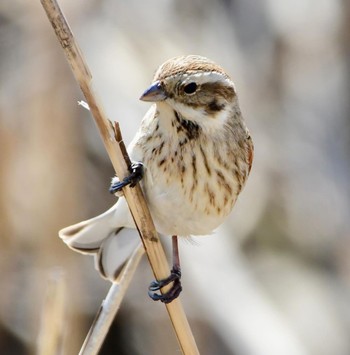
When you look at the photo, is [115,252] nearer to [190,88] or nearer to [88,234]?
[88,234]

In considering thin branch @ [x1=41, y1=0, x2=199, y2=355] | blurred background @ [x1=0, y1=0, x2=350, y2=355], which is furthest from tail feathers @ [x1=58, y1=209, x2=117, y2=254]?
thin branch @ [x1=41, y1=0, x2=199, y2=355]

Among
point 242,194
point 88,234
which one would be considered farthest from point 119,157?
point 242,194

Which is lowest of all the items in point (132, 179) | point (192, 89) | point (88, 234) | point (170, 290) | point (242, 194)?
point (170, 290)

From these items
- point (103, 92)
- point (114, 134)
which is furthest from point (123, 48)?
point (114, 134)

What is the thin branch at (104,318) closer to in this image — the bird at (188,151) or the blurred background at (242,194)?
the bird at (188,151)

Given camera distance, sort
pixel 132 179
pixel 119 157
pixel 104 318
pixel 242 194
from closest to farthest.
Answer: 1. pixel 119 157
2. pixel 132 179
3. pixel 104 318
4. pixel 242 194

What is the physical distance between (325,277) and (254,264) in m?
0.37

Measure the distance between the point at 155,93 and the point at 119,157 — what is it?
211mm

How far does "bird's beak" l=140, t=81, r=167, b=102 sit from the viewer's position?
2.62m

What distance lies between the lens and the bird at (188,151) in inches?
108

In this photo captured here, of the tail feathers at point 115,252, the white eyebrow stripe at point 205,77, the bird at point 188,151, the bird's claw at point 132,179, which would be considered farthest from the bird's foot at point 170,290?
the white eyebrow stripe at point 205,77

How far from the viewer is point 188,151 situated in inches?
113

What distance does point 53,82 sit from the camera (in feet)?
12.9

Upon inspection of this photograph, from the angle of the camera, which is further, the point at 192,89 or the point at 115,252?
the point at 115,252
